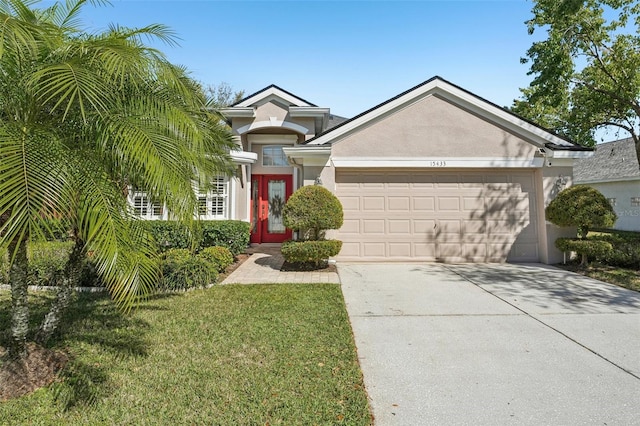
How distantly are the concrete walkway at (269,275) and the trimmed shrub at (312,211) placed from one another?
1.22m

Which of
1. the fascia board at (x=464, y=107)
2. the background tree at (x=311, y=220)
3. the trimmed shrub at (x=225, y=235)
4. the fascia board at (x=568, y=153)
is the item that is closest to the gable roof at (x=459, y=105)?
the fascia board at (x=464, y=107)

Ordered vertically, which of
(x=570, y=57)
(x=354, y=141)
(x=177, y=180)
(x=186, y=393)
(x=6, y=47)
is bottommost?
(x=186, y=393)

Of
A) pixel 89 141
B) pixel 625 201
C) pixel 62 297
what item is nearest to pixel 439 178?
pixel 89 141

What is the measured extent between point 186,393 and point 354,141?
8034 mm

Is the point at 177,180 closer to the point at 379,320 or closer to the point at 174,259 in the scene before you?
the point at 379,320

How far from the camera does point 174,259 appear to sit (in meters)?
7.16

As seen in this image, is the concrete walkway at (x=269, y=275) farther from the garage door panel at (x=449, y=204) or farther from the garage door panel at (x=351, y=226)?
the garage door panel at (x=449, y=204)

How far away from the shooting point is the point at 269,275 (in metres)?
8.14

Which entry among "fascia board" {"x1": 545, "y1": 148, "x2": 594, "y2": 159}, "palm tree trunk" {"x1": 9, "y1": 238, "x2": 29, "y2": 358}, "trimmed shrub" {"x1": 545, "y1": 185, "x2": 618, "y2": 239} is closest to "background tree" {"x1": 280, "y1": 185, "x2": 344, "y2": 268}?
"palm tree trunk" {"x1": 9, "y1": 238, "x2": 29, "y2": 358}

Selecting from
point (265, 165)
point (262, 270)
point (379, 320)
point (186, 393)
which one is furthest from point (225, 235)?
point (186, 393)

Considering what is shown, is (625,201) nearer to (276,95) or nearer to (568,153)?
(568,153)

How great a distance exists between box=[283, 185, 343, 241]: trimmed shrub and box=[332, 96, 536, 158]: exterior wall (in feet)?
5.82

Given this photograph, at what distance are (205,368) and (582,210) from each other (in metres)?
9.60

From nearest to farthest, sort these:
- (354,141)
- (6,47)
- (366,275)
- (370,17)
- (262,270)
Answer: (6,47) → (366,275) → (262,270) → (354,141) → (370,17)
